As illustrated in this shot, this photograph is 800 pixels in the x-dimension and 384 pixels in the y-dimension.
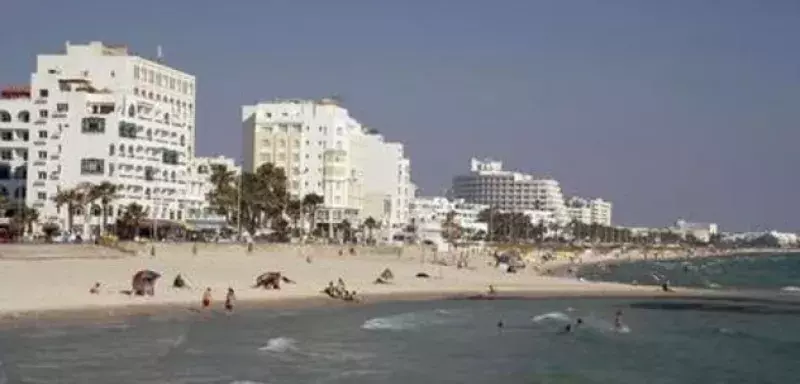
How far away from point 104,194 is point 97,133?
5832 mm

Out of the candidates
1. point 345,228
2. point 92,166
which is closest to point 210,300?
point 92,166

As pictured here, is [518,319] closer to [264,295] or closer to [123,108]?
[264,295]

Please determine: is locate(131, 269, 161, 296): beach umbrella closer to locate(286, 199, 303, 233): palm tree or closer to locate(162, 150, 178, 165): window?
locate(162, 150, 178, 165): window

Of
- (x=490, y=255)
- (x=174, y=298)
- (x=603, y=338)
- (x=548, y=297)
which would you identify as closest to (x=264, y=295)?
(x=174, y=298)

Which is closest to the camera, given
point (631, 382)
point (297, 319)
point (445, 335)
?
point (631, 382)

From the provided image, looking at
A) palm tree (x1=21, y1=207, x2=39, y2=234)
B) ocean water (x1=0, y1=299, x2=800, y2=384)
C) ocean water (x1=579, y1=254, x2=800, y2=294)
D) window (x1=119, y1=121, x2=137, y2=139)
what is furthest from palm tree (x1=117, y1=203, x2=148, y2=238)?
ocean water (x1=579, y1=254, x2=800, y2=294)

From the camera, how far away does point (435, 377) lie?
96.1 ft

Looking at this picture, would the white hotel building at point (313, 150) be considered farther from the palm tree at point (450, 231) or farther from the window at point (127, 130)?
the window at point (127, 130)

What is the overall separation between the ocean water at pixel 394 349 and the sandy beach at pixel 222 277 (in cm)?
304

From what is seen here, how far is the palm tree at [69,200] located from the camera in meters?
77.2

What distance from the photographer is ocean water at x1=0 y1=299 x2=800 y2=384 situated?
28.7m

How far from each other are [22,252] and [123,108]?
93.8 ft

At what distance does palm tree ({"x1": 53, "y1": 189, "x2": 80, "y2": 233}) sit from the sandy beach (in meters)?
12.6

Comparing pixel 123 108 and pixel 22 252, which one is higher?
pixel 123 108
